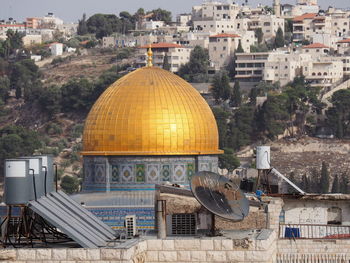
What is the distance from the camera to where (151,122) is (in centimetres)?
3253

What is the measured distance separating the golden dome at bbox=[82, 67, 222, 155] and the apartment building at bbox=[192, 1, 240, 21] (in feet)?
469

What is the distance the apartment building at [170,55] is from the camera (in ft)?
504

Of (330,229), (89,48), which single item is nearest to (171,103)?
Answer: (330,229)

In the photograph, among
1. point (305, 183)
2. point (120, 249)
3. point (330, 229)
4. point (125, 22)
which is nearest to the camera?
point (120, 249)

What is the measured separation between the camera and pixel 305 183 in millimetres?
94500

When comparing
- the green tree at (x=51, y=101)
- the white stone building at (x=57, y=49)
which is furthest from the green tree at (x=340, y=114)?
the white stone building at (x=57, y=49)

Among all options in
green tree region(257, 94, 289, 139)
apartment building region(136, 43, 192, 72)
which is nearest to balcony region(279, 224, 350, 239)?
green tree region(257, 94, 289, 139)

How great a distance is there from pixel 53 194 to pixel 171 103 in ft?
54.6

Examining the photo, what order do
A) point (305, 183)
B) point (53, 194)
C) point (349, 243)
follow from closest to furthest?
point (53, 194) → point (349, 243) → point (305, 183)

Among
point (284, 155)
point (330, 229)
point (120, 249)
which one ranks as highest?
point (120, 249)

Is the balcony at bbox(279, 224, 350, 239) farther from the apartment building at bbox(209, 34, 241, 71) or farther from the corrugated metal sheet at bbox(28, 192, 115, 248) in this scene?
the apartment building at bbox(209, 34, 241, 71)

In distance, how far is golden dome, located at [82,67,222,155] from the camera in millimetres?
32375

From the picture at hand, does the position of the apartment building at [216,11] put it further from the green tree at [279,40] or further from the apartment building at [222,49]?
the apartment building at [222,49]

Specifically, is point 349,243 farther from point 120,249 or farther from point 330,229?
point 120,249
